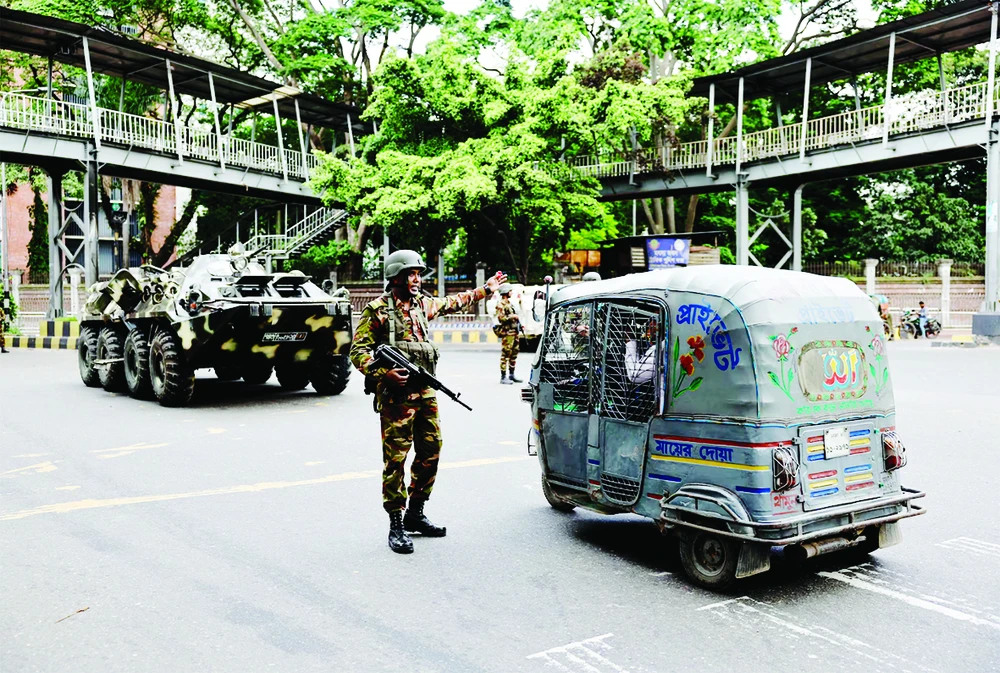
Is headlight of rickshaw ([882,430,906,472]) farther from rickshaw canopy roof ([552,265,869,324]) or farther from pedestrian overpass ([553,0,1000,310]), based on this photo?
pedestrian overpass ([553,0,1000,310])

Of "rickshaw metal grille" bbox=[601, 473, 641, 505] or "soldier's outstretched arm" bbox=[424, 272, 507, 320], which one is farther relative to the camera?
"soldier's outstretched arm" bbox=[424, 272, 507, 320]

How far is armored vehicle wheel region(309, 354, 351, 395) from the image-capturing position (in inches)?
515

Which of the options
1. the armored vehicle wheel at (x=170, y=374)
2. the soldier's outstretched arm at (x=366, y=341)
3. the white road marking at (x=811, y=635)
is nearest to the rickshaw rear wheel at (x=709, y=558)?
the white road marking at (x=811, y=635)

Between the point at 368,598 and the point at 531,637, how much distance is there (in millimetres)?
938

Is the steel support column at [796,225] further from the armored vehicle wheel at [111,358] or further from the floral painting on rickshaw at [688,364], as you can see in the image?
the floral painting on rickshaw at [688,364]

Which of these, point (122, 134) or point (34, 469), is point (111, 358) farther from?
point (122, 134)

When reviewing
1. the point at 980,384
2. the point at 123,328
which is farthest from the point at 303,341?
the point at 980,384

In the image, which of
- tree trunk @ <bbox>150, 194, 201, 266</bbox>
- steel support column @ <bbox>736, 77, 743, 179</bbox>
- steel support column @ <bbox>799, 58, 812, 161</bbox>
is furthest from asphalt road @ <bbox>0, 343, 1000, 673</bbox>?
tree trunk @ <bbox>150, 194, 201, 266</bbox>

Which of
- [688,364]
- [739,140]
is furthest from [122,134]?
[688,364]

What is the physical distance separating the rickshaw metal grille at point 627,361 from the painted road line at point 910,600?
4.19 feet

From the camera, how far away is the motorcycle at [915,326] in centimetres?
2745

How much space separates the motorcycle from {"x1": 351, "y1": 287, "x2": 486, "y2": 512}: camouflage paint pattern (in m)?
25.2

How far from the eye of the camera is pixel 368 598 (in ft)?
14.5

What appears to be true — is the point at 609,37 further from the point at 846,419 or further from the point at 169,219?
the point at 846,419
